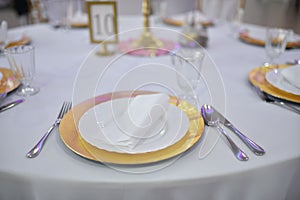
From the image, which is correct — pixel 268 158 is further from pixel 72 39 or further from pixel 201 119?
pixel 72 39

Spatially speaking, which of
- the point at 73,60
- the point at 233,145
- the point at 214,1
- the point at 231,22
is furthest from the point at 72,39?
the point at 214,1

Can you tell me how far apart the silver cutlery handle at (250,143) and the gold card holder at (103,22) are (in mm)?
716

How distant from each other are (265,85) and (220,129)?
0.99 ft

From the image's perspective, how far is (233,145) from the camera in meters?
0.60

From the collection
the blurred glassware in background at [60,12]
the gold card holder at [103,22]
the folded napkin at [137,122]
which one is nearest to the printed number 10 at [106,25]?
the gold card holder at [103,22]

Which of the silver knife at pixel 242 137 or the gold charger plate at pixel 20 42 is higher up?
the gold charger plate at pixel 20 42

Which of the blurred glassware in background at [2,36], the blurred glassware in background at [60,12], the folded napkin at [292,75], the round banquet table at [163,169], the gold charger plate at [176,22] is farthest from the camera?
the gold charger plate at [176,22]

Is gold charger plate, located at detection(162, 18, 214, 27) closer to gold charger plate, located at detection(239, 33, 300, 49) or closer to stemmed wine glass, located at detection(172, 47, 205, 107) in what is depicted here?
gold charger plate, located at detection(239, 33, 300, 49)

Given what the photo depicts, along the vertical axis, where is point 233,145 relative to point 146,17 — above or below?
below

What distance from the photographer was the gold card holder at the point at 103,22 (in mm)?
1215

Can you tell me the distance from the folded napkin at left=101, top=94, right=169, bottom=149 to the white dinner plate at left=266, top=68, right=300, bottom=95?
0.37 meters

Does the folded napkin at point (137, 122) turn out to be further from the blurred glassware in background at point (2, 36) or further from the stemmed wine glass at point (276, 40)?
the blurred glassware in background at point (2, 36)

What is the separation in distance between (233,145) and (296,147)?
133 millimetres

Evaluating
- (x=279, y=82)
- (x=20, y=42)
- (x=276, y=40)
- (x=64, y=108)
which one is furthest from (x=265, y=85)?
(x=20, y=42)
